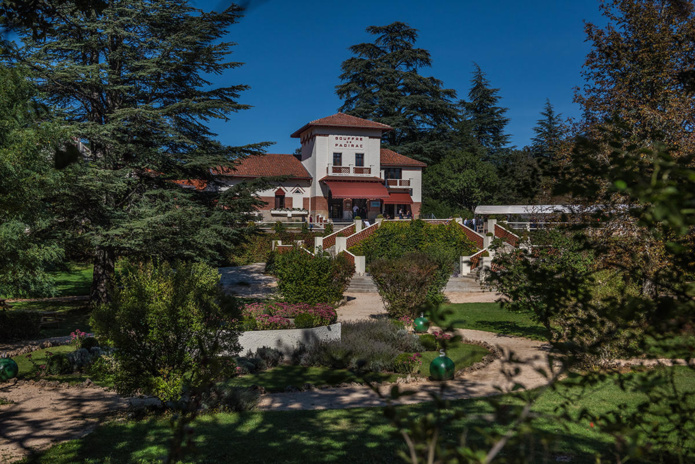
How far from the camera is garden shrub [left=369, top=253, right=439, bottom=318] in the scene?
14984 millimetres

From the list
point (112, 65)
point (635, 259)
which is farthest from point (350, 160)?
point (635, 259)

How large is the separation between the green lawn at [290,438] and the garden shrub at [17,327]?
27.3ft

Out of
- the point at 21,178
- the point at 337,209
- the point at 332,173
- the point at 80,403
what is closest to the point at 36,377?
the point at 80,403

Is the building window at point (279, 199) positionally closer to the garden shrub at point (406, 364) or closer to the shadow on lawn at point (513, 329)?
the shadow on lawn at point (513, 329)

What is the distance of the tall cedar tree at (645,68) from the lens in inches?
507

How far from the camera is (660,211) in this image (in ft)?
5.27

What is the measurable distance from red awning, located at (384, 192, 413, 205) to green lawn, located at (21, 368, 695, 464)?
4107 cm

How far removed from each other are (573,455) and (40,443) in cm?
635

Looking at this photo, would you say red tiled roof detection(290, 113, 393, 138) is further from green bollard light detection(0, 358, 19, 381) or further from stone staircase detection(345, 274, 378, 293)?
green bollard light detection(0, 358, 19, 381)

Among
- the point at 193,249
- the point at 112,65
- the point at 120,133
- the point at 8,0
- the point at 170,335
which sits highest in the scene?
the point at 112,65

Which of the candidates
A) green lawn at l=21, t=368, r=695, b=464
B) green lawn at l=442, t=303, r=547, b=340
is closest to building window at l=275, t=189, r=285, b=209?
green lawn at l=442, t=303, r=547, b=340

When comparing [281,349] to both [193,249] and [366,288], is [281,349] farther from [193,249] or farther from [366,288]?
[366,288]

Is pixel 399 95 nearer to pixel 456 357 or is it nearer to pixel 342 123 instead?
pixel 342 123

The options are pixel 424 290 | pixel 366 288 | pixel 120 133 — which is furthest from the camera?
pixel 366 288
